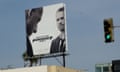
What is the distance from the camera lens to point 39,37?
56469mm

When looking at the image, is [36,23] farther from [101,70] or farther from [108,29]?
[101,70]

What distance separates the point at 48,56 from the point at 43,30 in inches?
124

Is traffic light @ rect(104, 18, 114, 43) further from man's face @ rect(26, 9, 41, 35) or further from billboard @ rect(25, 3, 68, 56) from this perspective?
man's face @ rect(26, 9, 41, 35)

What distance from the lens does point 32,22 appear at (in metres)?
57.9

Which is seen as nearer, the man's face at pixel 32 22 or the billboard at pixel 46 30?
the billboard at pixel 46 30

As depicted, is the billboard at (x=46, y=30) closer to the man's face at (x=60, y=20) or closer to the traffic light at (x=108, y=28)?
the man's face at (x=60, y=20)

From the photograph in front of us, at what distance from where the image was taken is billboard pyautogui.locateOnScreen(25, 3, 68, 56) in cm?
5516

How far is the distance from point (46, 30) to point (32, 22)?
2.53 metres

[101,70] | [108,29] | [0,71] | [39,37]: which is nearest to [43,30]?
[39,37]

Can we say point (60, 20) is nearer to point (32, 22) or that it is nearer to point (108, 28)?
point (32, 22)

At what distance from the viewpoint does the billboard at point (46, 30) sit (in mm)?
55156

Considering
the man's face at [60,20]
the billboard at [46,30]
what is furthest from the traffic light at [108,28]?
the man's face at [60,20]

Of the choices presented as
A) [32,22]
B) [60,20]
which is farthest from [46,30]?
[32,22]

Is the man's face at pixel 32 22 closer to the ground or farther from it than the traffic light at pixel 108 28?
farther from it
